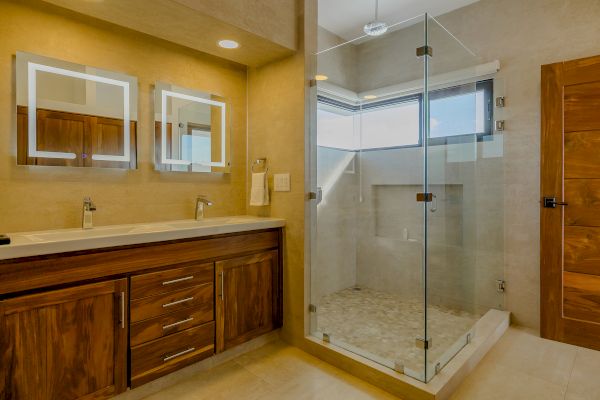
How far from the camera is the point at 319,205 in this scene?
251cm

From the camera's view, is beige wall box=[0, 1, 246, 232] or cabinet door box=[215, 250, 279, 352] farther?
cabinet door box=[215, 250, 279, 352]

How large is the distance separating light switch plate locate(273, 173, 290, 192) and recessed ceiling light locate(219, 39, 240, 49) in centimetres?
92

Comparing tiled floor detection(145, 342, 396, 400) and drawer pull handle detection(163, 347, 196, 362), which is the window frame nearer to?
tiled floor detection(145, 342, 396, 400)

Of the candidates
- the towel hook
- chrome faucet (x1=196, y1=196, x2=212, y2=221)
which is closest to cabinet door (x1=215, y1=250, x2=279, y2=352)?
chrome faucet (x1=196, y1=196, x2=212, y2=221)

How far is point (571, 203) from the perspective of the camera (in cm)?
226

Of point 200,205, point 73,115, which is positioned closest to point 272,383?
point 200,205

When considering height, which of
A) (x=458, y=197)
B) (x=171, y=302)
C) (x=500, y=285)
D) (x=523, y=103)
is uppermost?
(x=523, y=103)

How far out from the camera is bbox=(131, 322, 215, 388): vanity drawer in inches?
66.1

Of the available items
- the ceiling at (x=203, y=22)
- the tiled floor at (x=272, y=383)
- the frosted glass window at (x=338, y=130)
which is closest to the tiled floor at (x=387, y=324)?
the tiled floor at (x=272, y=383)

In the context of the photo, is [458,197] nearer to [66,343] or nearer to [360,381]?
[360,381]

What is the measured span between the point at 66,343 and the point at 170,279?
509mm

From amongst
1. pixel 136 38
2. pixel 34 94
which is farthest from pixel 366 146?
pixel 34 94

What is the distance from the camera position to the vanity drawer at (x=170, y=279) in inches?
65.7

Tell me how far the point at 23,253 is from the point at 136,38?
58.5 inches
